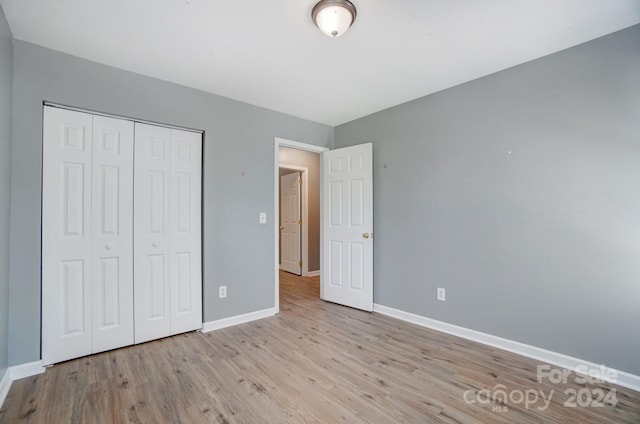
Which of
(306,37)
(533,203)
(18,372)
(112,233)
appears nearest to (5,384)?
(18,372)

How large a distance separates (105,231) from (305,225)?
3.59 meters

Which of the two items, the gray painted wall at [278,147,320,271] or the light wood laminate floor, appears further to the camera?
the gray painted wall at [278,147,320,271]

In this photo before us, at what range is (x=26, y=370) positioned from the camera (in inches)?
82.8

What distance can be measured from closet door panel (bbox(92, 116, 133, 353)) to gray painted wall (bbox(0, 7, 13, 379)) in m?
0.49

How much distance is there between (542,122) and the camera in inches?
92.5

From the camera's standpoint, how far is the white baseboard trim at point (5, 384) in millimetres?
1827

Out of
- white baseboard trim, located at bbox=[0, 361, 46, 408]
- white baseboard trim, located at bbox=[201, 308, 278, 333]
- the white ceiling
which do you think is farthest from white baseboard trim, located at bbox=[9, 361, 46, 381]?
the white ceiling

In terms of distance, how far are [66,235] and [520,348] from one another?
3.87m

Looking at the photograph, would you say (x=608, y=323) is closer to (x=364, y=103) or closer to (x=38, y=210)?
(x=364, y=103)

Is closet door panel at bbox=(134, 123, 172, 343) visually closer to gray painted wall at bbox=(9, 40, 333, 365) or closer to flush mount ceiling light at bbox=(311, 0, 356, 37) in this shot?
gray painted wall at bbox=(9, 40, 333, 365)

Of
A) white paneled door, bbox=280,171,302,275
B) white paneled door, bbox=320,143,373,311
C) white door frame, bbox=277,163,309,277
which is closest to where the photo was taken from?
white paneled door, bbox=320,143,373,311

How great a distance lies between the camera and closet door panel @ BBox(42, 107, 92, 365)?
2.23m

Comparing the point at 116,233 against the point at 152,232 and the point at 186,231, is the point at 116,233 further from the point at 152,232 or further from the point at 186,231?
the point at 186,231

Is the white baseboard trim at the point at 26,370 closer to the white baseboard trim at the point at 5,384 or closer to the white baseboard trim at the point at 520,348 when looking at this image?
the white baseboard trim at the point at 5,384
